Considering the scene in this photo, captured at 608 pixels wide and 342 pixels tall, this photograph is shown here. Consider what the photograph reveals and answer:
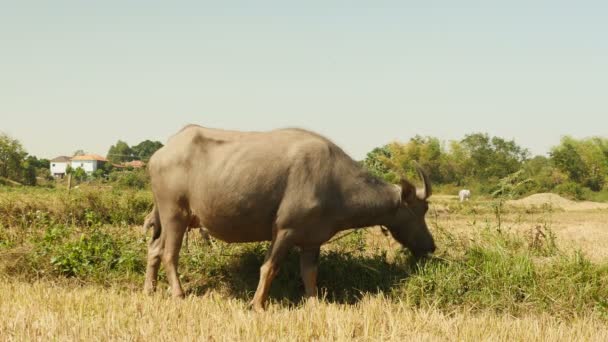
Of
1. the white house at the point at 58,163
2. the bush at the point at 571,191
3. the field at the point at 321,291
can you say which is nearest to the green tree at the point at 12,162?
the bush at the point at 571,191

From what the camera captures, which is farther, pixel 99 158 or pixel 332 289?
pixel 99 158

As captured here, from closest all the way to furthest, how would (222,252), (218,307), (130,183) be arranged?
(218,307)
(222,252)
(130,183)

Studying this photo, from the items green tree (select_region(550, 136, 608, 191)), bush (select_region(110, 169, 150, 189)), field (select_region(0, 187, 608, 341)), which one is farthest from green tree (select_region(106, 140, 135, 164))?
field (select_region(0, 187, 608, 341))

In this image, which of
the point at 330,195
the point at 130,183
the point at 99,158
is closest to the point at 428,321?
the point at 330,195

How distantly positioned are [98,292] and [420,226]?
356 cm

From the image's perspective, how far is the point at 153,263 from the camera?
696 cm

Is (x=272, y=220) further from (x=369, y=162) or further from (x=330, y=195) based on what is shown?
(x=369, y=162)

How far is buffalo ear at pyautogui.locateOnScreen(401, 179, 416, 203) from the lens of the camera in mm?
6516

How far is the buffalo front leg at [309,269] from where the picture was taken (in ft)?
20.7

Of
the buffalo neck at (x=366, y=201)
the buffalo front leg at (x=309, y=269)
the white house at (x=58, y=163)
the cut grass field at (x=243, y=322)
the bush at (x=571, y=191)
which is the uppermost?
the white house at (x=58, y=163)

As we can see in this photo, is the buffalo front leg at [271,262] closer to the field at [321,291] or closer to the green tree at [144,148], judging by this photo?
the field at [321,291]

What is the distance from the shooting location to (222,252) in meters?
7.54

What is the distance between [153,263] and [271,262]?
1625 mm

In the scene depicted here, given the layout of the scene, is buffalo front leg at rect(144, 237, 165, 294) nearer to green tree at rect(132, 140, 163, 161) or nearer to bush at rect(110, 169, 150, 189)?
bush at rect(110, 169, 150, 189)
